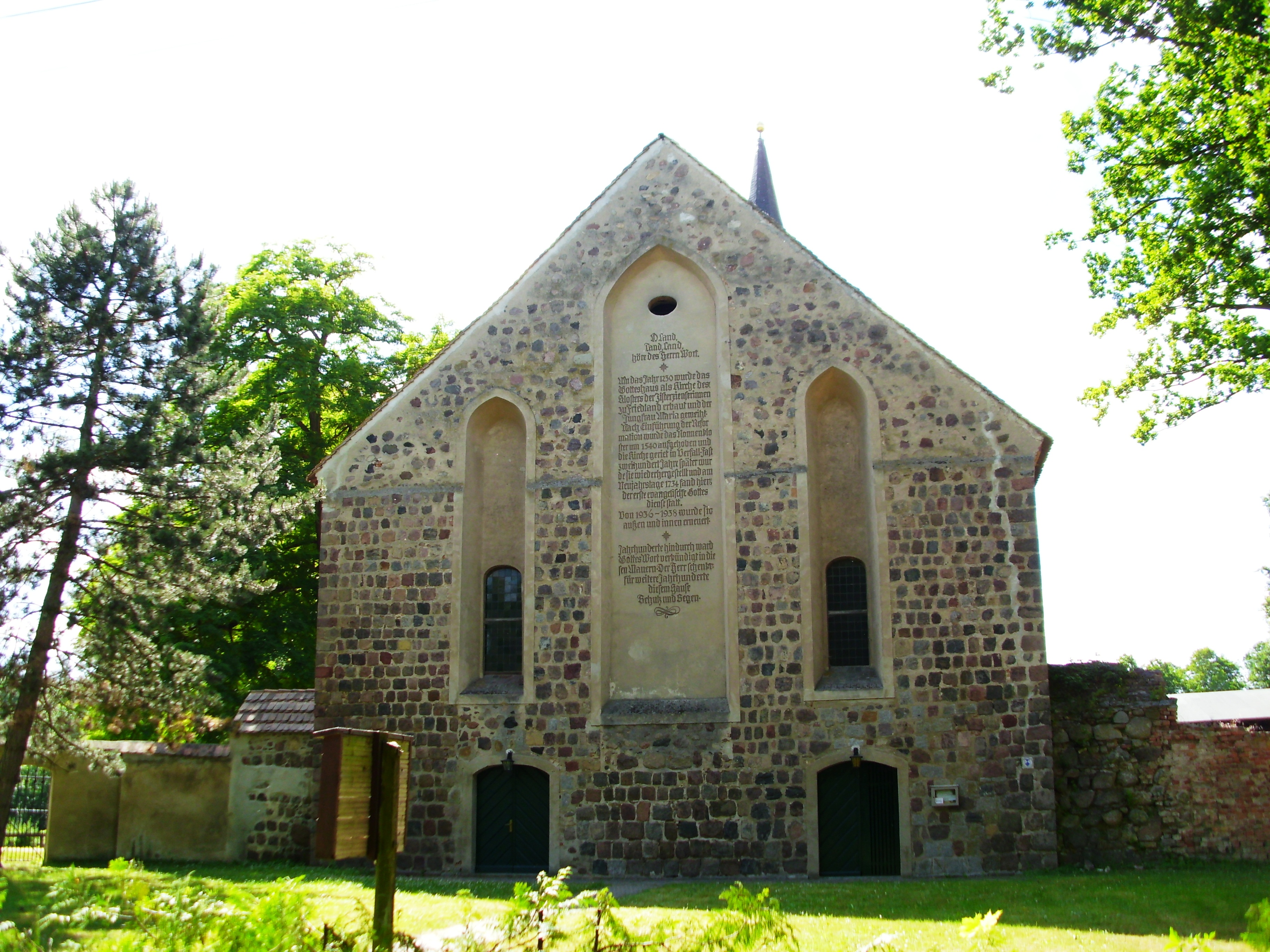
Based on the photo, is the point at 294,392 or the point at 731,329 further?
the point at 294,392

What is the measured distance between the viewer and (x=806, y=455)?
1608cm

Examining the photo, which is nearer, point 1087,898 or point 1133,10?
point 1087,898

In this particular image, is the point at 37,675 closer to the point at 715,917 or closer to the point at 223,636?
the point at 223,636

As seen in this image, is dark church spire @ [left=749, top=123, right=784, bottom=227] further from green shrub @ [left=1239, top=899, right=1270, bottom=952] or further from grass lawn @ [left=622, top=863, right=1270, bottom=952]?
green shrub @ [left=1239, top=899, right=1270, bottom=952]

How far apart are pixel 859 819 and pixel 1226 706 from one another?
20184 millimetres

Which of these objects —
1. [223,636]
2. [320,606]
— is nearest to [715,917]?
[320,606]

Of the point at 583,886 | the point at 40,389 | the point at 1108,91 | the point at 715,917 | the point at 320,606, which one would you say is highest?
the point at 1108,91

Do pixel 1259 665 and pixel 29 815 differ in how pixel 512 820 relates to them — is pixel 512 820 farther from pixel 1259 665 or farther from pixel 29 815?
pixel 1259 665

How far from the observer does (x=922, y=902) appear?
11.7 m

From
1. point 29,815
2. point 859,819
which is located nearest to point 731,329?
point 859,819

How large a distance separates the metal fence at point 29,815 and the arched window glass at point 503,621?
848cm

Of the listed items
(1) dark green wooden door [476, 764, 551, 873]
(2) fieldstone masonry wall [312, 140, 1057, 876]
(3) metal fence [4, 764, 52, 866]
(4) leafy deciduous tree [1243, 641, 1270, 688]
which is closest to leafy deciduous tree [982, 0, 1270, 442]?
(2) fieldstone masonry wall [312, 140, 1057, 876]

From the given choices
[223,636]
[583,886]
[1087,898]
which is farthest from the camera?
[223,636]

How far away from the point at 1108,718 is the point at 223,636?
1786 cm
